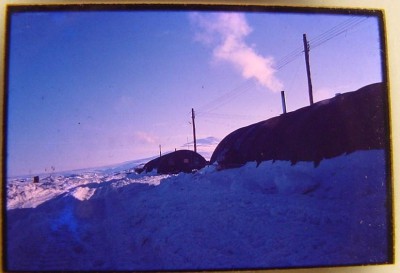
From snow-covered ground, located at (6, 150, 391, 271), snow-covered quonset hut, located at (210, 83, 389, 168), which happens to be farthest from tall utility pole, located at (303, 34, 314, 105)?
snow-covered ground, located at (6, 150, 391, 271)

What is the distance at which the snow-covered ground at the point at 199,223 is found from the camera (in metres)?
2.55

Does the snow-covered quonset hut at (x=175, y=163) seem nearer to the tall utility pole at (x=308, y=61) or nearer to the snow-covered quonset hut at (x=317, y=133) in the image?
the snow-covered quonset hut at (x=317, y=133)

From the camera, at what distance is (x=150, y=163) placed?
2971 millimetres

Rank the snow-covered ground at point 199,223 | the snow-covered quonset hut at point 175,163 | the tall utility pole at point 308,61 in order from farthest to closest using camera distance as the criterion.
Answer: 1. the snow-covered quonset hut at point 175,163
2. the tall utility pole at point 308,61
3. the snow-covered ground at point 199,223

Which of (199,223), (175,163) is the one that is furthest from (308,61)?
(199,223)

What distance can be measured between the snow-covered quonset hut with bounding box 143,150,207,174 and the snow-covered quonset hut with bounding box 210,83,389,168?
19 cm

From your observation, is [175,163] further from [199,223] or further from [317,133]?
[317,133]

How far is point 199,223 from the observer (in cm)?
268

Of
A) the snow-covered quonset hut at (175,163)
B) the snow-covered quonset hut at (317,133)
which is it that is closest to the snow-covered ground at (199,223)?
the snow-covered quonset hut at (317,133)

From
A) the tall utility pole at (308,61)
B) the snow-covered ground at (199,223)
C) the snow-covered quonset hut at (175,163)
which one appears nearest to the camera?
the snow-covered ground at (199,223)

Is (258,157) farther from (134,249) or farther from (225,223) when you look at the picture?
(134,249)

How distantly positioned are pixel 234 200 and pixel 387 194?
1.30m

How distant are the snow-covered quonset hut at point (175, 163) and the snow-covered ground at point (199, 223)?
0.90 feet

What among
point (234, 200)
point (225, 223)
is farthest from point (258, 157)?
point (225, 223)
